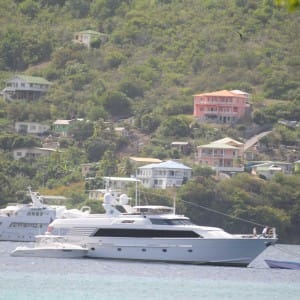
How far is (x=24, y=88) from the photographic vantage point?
181 meters

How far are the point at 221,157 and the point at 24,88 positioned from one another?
30.7 m

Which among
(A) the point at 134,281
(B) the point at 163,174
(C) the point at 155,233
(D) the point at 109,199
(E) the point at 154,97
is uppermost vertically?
(E) the point at 154,97

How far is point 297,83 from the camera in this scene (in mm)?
178875

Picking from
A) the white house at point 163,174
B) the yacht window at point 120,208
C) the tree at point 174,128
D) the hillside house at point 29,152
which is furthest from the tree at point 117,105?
the yacht window at point 120,208

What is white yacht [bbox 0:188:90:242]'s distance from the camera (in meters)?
126

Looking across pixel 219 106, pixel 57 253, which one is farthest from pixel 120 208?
pixel 219 106

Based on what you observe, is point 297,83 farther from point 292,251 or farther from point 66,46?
point 292,251

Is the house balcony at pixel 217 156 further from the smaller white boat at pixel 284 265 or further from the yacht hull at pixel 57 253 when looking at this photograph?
the yacht hull at pixel 57 253

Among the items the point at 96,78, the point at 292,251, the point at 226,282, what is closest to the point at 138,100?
the point at 96,78

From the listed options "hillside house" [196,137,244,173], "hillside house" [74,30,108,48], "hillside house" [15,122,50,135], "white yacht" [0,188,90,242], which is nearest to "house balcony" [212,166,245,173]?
"hillside house" [196,137,244,173]

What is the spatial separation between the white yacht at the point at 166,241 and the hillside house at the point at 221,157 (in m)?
59.9

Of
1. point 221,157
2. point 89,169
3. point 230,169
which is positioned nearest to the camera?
point 89,169

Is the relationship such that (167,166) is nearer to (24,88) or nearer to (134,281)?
(24,88)

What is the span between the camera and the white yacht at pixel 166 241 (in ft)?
315
